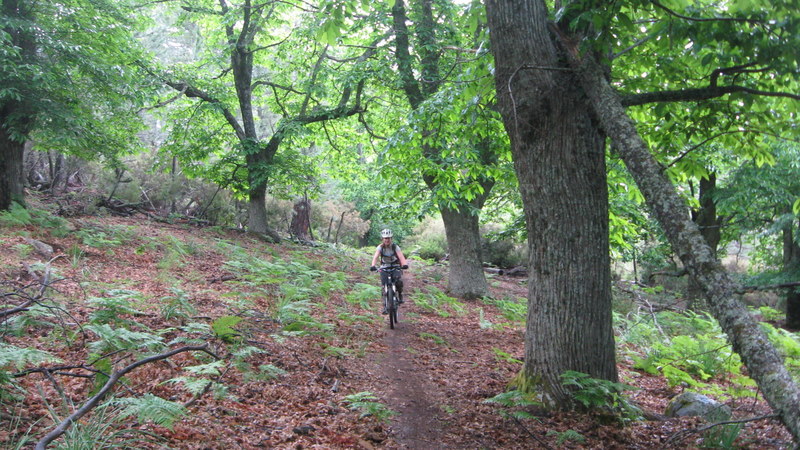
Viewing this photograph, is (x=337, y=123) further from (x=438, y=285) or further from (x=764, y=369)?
(x=764, y=369)

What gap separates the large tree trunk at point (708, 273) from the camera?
2.62 m

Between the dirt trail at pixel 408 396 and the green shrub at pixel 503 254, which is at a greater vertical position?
the green shrub at pixel 503 254

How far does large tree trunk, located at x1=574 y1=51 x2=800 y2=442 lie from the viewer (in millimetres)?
2625

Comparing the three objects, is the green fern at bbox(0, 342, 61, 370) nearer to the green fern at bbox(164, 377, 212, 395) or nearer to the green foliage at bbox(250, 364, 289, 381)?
the green fern at bbox(164, 377, 212, 395)

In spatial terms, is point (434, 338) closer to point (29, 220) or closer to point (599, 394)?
point (599, 394)

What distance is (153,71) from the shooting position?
45.1 ft

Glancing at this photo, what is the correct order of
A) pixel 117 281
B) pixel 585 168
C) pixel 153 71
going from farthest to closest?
pixel 153 71, pixel 117 281, pixel 585 168

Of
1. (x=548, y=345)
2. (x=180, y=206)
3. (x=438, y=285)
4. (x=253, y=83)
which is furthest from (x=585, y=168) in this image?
(x=180, y=206)

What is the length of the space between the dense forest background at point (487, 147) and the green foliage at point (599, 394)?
0.13 feet

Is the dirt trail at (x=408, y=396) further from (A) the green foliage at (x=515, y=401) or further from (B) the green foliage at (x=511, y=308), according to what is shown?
(B) the green foliage at (x=511, y=308)

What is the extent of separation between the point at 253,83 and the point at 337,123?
3.42 m

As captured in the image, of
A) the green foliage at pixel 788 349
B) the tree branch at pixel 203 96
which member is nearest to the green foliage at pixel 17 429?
the green foliage at pixel 788 349

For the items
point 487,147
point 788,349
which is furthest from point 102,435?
point 487,147

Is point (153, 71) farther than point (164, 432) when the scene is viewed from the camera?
Yes
